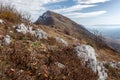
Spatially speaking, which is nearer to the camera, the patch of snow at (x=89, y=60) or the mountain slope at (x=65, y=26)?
the patch of snow at (x=89, y=60)

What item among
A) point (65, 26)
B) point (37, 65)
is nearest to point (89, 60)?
point (37, 65)

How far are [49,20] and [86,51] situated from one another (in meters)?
98.3

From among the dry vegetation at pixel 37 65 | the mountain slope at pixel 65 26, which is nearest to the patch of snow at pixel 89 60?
the dry vegetation at pixel 37 65

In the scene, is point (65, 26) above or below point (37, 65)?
below

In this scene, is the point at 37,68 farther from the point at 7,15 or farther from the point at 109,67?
the point at 7,15

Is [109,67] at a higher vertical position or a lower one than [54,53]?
lower

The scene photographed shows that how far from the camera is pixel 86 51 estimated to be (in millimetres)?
11062

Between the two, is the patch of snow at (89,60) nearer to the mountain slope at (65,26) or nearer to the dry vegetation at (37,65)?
the dry vegetation at (37,65)

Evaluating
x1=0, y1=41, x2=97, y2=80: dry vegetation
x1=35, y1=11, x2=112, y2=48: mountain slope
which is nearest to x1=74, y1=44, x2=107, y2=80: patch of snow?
x1=0, y1=41, x2=97, y2=80: dry vegetation

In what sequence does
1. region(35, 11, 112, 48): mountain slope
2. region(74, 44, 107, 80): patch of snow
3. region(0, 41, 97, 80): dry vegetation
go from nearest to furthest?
region(0, 41, 97, 80): dry vegetation, region(74, 44, 107, 80): patch of snow, region(35, 11, 112, 48): mountain slope

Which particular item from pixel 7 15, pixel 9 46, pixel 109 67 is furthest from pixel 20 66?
pixel 7 15

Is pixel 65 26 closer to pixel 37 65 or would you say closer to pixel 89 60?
pixel 89 60

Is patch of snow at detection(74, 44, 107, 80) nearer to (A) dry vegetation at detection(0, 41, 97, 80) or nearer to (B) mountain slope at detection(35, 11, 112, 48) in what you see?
(A) dry vegetation at detection(0, 41, 97, 80)

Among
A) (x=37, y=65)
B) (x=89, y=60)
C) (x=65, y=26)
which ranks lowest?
(x=65, y=26)
